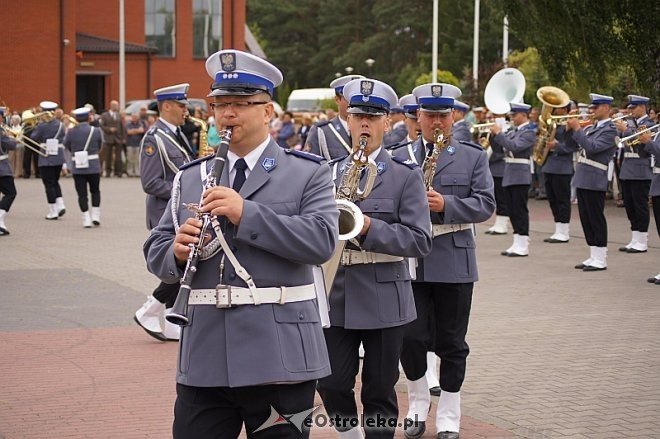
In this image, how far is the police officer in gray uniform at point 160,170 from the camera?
10.2 metres

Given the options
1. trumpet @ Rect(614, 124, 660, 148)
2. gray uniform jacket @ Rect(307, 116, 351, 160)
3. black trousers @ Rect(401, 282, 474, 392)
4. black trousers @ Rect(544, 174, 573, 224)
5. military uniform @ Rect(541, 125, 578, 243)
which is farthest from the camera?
black trousers @ Rect(544, 174, 573, 224)

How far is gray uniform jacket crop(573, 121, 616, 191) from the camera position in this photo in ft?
51.0

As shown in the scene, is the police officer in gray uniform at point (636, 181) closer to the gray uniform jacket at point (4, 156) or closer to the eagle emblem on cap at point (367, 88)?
the gray uniform jacket at point (4, 156)

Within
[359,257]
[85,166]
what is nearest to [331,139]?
[359,257]

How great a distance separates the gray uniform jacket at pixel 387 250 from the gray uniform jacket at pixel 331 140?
4061 mm

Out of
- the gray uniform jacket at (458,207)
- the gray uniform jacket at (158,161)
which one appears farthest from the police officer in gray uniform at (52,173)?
the gray uniform jacket at (458,207)

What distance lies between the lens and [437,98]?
753 cm

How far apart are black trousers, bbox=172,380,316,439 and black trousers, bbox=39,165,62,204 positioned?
17.6 m

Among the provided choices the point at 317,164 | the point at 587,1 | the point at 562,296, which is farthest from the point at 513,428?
the point at 587,1

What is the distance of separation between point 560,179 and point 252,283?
14.5 m

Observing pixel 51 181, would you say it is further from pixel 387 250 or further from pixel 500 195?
pixel 387 250

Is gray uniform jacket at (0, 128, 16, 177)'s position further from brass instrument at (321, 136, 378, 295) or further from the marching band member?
brass instrument at (321, 136, 378, 295)

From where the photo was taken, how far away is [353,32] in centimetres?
7631

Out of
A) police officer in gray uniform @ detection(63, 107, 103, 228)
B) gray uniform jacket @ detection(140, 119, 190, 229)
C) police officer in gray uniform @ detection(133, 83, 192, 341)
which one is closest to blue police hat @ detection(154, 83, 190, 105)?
police officer in gray uniform @ detection(133, 83, 192, 341)
